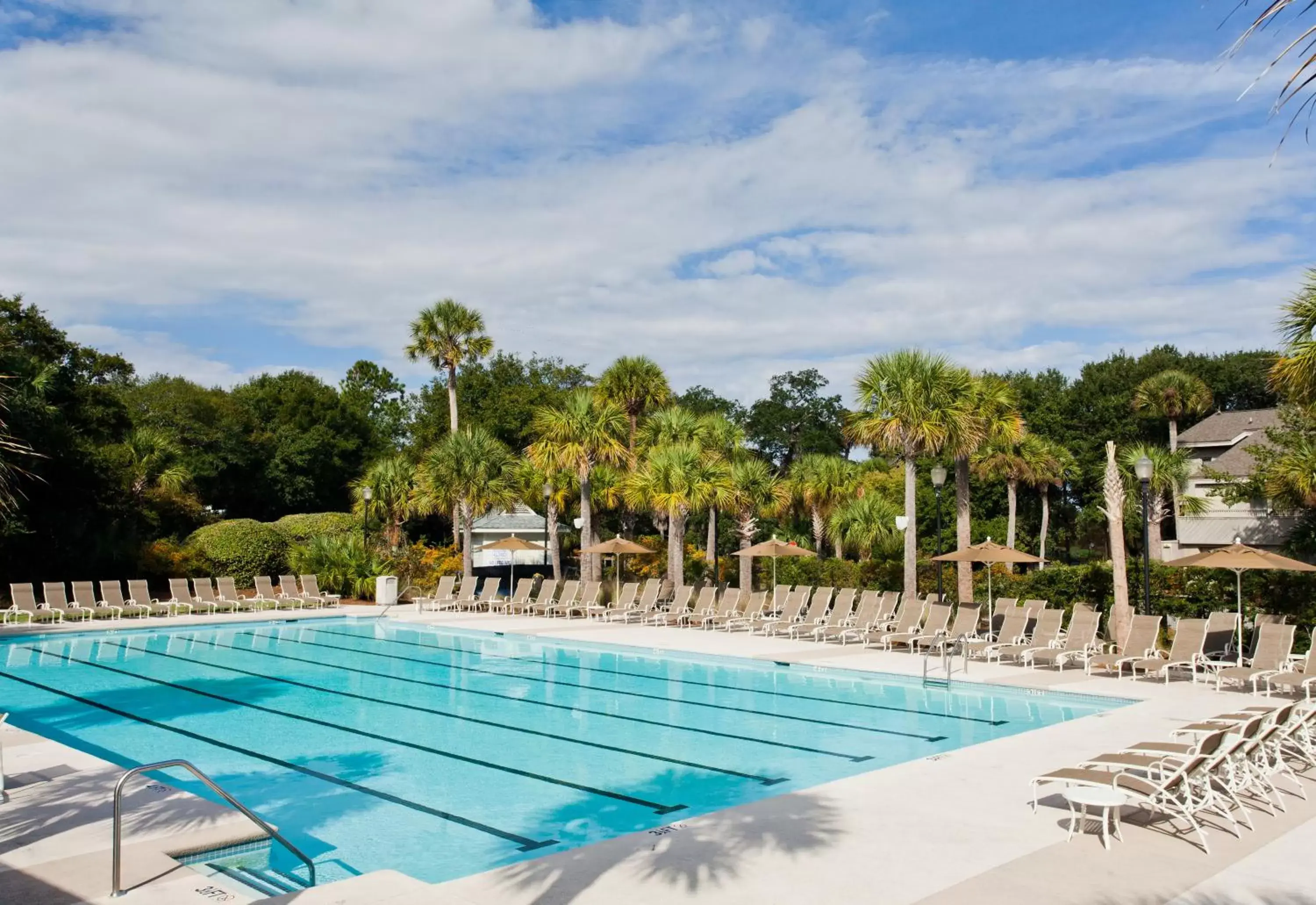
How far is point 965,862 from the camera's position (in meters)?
6.38

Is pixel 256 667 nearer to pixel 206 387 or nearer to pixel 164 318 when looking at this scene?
pixel 164 318

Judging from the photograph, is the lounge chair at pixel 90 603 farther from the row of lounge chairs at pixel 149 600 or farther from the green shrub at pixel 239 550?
the green shrub at pixel 239 550

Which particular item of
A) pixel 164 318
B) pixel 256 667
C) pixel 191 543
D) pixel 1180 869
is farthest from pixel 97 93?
pixel 164 318

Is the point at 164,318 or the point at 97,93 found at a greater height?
the point at 164,318

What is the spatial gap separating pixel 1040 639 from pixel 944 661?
76.5 inches

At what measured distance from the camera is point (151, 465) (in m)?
30.3

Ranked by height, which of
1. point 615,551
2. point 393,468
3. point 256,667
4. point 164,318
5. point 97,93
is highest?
point 164,318

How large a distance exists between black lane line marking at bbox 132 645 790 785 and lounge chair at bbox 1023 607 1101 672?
7513 millimetres

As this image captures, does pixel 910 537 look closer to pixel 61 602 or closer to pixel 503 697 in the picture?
pixel 503 697

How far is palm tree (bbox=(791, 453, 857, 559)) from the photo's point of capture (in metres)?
31.2

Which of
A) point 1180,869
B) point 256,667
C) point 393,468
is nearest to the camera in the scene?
point 1180,869

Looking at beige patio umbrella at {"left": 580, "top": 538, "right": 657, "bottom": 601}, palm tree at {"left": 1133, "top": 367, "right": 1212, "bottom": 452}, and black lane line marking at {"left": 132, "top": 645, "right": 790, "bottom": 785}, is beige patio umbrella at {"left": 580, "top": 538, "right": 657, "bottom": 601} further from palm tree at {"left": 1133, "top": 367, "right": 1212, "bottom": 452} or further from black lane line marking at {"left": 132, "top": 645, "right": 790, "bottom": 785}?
palm tree at {"left": 1133, "top": 367, "right": 1212, "bottom": 452}

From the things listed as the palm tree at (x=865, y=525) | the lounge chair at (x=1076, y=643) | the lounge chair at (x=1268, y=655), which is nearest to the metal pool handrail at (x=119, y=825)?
the lounge chair at (x=1268, y=655)

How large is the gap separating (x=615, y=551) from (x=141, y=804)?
18071mm
